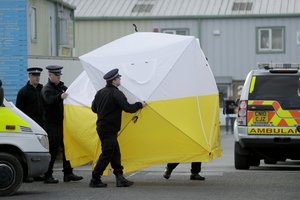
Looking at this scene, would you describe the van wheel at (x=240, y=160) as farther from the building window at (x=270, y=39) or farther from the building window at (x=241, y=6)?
the building window at (x=241, y=6)

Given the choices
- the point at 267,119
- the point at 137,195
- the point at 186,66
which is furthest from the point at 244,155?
the point at 137,195

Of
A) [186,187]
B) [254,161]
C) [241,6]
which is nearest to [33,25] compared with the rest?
[254,161]

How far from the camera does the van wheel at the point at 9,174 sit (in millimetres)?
12633

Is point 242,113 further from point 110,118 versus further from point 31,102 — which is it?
point 31,102

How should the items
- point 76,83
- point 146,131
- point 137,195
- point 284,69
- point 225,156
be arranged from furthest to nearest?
1. point 225,156
2. point 284,69
3. point 76,83
4. point 146,131
5. point 137,195

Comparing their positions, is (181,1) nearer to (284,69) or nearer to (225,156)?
(225,156)

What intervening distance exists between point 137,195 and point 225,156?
9994mm

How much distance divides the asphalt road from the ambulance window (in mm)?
1272

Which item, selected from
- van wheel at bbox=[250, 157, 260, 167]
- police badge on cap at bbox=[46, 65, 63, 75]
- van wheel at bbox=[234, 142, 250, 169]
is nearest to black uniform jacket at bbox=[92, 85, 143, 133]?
police badge on cap at bbox=[46, 65, 63, 75]

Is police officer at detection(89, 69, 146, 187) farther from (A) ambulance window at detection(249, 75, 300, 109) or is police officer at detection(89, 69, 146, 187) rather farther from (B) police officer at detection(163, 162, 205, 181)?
(A) ambulance window at detection(249, 75, 300, 109)

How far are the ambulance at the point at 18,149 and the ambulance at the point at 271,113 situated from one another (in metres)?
4.49

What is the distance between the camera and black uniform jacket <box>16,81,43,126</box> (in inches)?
604

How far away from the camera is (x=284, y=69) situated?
16.6 m

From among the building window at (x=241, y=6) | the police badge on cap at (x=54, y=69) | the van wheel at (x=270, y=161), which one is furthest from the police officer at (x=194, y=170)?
the building window at (x=241, y=6)
